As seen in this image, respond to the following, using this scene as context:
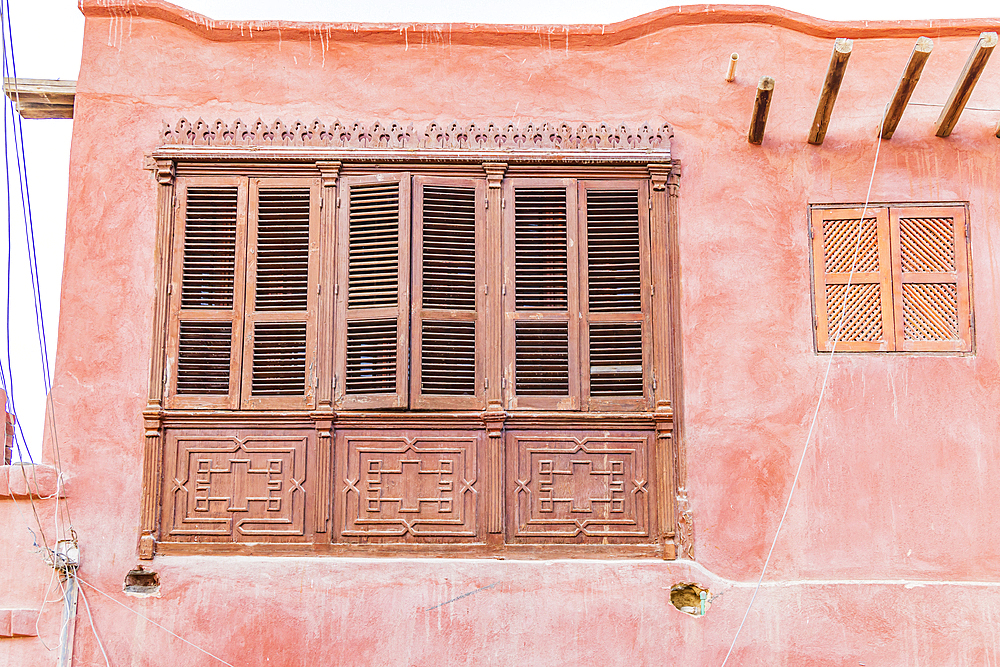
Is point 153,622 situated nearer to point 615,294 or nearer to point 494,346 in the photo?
point 494,346

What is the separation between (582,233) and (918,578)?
2940 mm

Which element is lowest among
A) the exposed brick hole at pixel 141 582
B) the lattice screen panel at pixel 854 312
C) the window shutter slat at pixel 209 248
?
the exposed brick hole at pixel 141 582

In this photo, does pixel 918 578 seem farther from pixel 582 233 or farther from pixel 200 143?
pixel 200 143

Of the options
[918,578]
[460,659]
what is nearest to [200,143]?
[460,659]

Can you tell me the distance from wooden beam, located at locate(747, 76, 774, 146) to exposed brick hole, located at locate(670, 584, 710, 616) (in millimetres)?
2888

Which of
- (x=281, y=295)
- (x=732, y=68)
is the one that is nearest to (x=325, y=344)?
(x=281, y=295)

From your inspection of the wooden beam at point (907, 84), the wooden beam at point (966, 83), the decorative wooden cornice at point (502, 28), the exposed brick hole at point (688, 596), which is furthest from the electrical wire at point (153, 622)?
the wooden beam at point (966, 83)

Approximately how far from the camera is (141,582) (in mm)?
6988

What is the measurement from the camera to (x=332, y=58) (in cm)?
782

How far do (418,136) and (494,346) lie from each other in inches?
59.0

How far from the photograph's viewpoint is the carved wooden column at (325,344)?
7098 mm

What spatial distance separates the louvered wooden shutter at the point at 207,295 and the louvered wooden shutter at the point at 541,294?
5.64ft

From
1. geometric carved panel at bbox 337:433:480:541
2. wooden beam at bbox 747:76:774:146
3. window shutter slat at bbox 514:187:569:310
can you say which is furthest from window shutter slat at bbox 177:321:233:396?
wooden beam at bbox 747:76:774:146

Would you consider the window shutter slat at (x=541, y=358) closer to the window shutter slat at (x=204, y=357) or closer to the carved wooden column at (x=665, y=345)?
the carved wooden column at (x=665, y=345)
